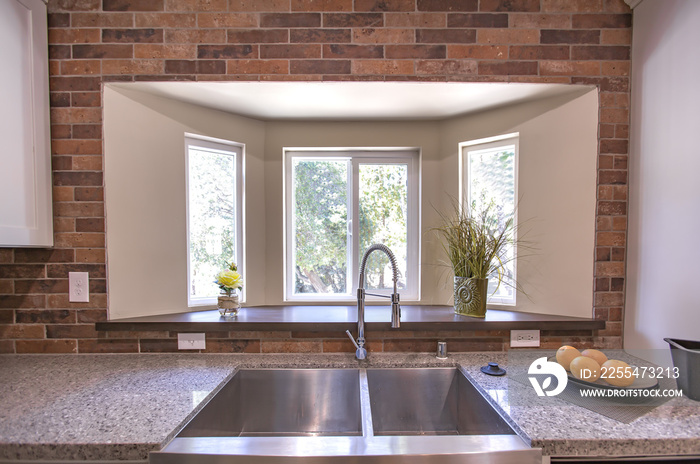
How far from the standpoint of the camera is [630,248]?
1.42 metres

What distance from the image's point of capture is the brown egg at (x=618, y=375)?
1015 millimetres

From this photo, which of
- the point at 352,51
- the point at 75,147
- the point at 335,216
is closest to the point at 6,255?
the point at 75,147

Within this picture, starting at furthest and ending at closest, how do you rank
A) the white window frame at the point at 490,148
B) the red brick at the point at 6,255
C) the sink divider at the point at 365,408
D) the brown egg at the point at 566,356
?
1. the white window frame at the point at 490,148
2. the red brick at the point at 6,255
3. the brown egg at the point at 566,356
4. the sink divider at the point at 365,408

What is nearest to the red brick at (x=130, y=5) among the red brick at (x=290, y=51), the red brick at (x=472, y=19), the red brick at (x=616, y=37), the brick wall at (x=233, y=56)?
the brick wall at (x=233, y=56)

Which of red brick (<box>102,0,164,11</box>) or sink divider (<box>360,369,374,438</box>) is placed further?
red brick (<box>102,0,164,11</box>)

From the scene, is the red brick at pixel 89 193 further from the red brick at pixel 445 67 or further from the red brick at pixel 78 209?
the red brick at pixel 445 67

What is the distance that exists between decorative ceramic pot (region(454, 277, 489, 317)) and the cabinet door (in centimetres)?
186

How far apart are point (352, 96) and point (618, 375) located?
1479 mm

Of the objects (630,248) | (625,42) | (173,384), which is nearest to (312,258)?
(173,384)

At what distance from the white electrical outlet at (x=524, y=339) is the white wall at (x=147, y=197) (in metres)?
1.60

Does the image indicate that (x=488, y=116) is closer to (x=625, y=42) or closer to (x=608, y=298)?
(x=625, y=42)

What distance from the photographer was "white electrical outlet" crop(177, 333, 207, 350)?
1.44 metres

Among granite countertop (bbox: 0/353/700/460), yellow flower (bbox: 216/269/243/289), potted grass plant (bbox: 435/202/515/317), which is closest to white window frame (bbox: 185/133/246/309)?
yellow flower (bbox: 216/269/243/289)

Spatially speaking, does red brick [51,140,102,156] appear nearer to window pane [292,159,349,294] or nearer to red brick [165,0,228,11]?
red brick [165,0,228,11]
